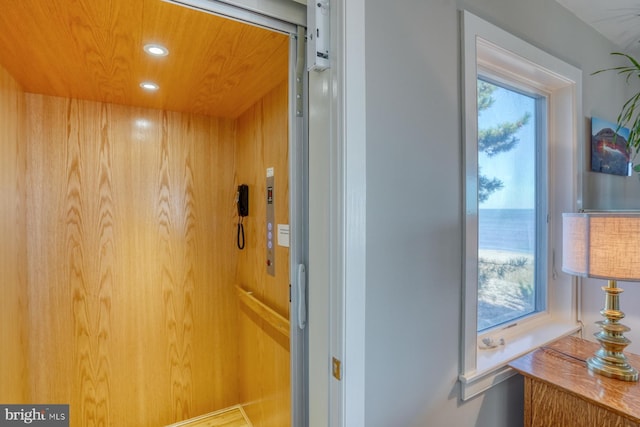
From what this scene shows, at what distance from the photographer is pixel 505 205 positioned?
1664mm

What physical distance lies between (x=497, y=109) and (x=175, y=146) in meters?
2.04

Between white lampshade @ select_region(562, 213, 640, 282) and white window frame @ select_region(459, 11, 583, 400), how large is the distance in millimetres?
351

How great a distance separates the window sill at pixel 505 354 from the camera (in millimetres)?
1219

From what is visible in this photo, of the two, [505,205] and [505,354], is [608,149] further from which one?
[505,354]

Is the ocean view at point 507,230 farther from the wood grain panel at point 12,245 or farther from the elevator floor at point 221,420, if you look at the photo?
the wood grain panel at point 12,245

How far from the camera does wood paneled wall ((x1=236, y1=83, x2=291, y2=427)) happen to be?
171cm

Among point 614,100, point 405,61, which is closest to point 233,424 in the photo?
point 405,61

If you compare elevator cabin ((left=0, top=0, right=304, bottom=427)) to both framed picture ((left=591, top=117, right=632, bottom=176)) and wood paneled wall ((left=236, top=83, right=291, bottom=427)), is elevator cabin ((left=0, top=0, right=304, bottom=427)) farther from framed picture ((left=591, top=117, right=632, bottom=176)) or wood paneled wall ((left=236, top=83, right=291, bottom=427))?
framed picture ((left=591, top=117, right=632, bottom=176))

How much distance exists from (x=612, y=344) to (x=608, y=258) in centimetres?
38

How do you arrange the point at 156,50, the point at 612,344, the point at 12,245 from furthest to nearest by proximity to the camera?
1. the point at 12,245
2. the point at 156,50
3. the point at 612,344

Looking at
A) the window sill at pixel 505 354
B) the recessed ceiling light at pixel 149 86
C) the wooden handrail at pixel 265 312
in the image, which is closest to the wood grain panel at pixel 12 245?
the recessed ceiling light at pixel 149 86

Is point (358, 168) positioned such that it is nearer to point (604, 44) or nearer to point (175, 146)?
point (175, 146)

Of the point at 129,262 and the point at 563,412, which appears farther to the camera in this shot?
the point at 129,262

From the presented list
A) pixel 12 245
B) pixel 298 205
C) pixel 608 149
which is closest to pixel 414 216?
pixel 298 205
